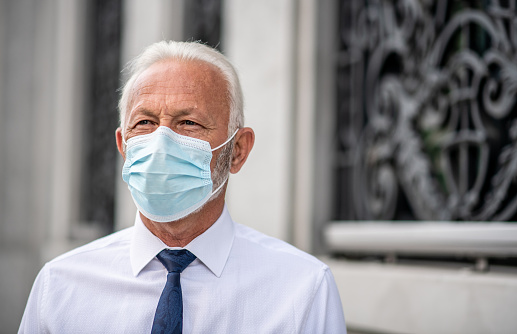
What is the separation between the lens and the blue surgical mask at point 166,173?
83.1 inches

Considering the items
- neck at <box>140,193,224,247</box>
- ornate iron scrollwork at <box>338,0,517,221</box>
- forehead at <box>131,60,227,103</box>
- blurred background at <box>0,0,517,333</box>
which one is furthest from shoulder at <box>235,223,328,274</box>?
ornate iron scrollwork at <box>338,0,517,221</box>

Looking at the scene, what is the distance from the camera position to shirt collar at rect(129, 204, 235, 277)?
2.17 meters

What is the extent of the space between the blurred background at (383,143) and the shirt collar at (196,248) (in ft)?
3.99

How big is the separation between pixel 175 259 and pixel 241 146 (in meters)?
0.52

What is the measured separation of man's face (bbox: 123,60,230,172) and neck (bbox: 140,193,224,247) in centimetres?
17

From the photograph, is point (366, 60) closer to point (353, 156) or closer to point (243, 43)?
point (353, 156)

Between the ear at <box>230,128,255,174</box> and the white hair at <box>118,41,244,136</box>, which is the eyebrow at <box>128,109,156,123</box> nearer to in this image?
the white hair at <box>118,41,244,136</box>

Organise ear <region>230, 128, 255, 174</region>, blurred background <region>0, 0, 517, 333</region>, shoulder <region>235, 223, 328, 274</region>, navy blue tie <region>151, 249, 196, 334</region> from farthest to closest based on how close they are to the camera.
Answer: blurred background <region>0, 0, 517, 333</region> < ear <region>230, 128, 255, 174</region> < shoulder <region>235, 223, 328, 274</region> < navy blue tie <region>151, 249, 196, 334</region>

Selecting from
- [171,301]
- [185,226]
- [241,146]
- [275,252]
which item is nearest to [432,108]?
[241,146]

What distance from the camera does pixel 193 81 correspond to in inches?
86.0

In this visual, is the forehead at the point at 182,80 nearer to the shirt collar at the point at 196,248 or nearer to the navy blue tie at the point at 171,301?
the shirt collar at the point at 196,248

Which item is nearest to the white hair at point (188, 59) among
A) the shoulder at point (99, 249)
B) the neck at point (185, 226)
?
the neck at point (185, 226)

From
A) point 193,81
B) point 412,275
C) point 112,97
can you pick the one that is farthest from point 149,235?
point 112,97

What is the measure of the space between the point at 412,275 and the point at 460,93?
97cm
